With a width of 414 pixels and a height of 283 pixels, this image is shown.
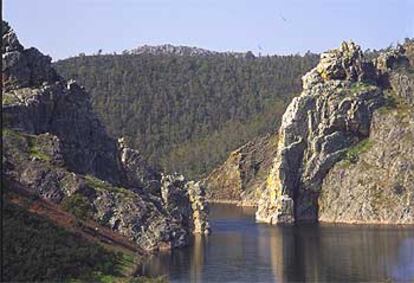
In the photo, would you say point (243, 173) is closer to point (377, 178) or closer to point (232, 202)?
point (232, 202)

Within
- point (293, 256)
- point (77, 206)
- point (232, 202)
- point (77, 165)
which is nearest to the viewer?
point (77, 206)

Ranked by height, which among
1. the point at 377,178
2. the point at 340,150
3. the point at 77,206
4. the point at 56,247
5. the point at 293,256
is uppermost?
the point at 340,150

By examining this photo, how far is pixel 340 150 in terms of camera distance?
436 feet

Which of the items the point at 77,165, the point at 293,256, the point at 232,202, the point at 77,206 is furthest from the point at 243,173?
the point at 77,206

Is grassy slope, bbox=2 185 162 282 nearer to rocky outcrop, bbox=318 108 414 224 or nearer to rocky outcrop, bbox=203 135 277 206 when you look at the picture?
rocky outcrop, bbox=318 108 414 224

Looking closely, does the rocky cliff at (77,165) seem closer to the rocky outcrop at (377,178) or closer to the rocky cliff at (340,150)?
the rocky cliff at (340,150)

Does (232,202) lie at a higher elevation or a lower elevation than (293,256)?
higher

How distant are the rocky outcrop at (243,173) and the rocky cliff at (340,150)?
38.7m

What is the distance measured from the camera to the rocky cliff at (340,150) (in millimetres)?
129125

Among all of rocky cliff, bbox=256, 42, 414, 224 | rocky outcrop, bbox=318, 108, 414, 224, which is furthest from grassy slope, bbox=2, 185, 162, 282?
rocky cliff, bbox=256, 42, 414, 224

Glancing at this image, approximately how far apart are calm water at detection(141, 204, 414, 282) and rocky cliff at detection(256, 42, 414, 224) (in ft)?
43.9

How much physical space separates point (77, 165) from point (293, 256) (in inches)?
883

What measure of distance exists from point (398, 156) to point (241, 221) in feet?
70.4

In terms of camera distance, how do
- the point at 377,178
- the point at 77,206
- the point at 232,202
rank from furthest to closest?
1. the point at 232,202
2. the point at 377,178
3. the point at 77,206
